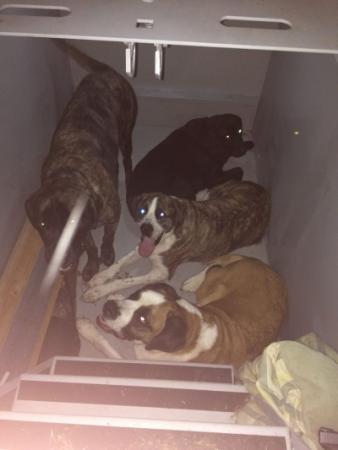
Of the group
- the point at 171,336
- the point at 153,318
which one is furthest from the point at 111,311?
the point at 171,336

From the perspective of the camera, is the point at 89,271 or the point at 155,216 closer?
the point at 155,216

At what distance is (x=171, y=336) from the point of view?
2713mm

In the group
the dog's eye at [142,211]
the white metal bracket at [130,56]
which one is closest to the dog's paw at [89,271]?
the dog's eye at [142,211]

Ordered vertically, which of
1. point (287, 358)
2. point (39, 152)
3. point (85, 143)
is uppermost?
point (287, 358)

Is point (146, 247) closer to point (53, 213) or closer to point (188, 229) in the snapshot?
point (188, 229)

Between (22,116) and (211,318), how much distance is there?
231 cm

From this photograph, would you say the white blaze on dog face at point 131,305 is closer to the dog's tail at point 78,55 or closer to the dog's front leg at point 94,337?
the dog's front leg at point 94,337

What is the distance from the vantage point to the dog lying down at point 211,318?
9.16 feet

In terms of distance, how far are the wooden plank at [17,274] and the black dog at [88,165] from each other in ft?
0.87

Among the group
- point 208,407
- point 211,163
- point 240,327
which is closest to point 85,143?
point 211,163

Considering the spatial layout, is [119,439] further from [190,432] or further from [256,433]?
[256,433]

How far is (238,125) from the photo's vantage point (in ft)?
15.1

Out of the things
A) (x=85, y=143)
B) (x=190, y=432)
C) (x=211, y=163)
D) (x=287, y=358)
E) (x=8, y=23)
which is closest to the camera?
(x=8, y=23)

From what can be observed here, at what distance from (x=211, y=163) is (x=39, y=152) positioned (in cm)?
171
